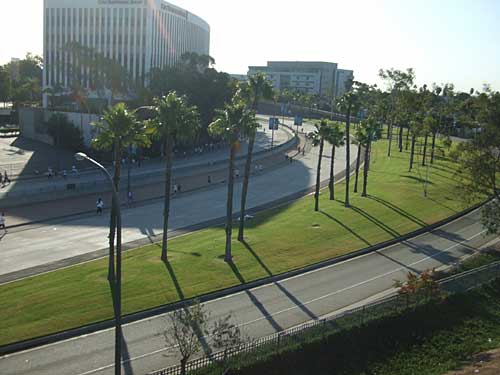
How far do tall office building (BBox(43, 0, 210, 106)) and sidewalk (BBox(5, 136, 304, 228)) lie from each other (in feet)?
171

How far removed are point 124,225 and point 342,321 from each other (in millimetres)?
27979

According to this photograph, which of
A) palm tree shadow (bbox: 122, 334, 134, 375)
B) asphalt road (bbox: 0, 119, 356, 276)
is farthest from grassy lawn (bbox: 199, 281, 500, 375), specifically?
asphalt road (bbox: 0, 119, 356, 276)

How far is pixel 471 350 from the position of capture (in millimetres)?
26453

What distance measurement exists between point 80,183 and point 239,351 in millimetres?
42663

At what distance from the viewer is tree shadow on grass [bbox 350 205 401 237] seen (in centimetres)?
4972

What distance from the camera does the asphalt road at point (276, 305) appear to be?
945 inches

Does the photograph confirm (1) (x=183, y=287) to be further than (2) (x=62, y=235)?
No

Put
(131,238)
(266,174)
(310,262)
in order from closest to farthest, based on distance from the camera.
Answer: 1. (310,262)
2. (131,238)
3. (266,174)

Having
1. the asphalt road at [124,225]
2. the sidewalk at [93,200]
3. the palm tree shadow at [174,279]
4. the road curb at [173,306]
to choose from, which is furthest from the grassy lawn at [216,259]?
the sidewalk at [93,200]

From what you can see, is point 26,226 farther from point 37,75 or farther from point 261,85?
point 37,75

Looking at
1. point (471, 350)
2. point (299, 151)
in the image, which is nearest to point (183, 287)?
point (471, 350)

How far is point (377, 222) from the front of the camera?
52.6m

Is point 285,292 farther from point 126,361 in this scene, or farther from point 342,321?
point 126,361

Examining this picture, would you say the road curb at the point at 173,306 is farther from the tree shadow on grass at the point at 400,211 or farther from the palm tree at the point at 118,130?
the palm tree at the point at 118,130
